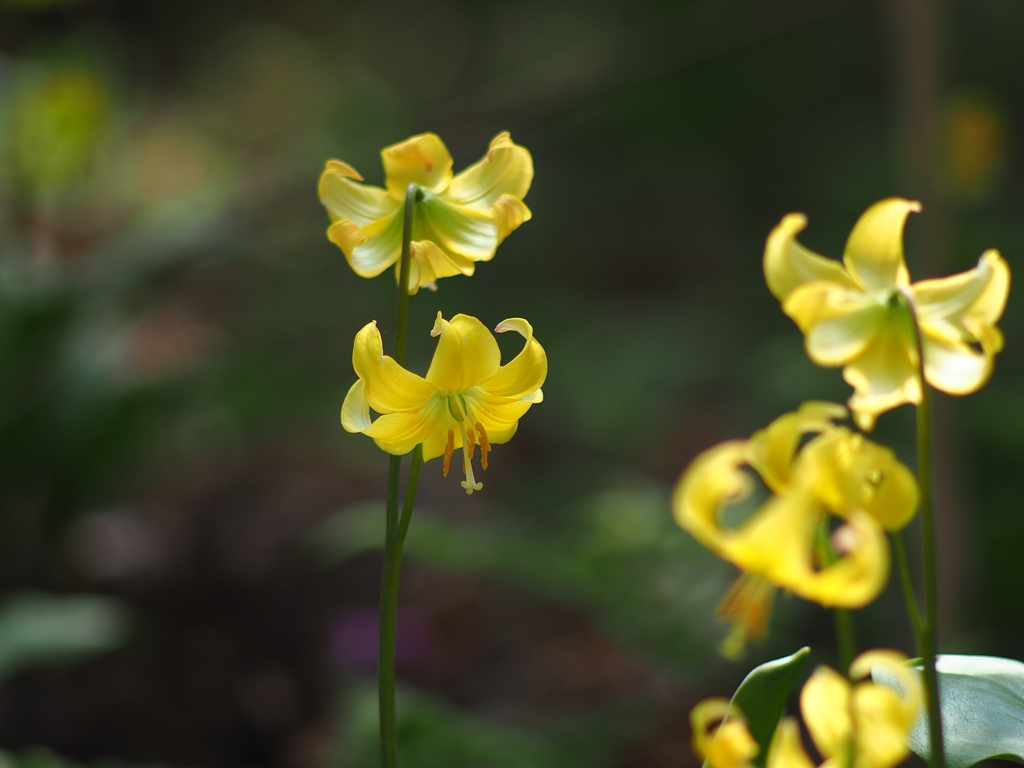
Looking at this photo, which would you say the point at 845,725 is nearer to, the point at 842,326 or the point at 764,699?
the point at 764,699

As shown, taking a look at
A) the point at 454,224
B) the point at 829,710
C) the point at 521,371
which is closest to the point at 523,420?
the point at 454,224

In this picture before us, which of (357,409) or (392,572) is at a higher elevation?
(357,409)

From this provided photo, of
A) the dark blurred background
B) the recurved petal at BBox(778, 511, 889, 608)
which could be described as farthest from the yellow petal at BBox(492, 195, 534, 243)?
the dark blurred background

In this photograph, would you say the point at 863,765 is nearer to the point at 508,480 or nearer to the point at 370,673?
the point at 370,673

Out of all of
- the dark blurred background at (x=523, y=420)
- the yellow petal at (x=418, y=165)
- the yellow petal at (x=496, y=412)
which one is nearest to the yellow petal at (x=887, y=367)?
the yellow petal at (x=496, y=412)

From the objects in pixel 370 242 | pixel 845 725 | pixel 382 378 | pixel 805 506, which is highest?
pixel 370 242

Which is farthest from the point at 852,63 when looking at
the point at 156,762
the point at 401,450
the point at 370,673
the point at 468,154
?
Answer: the point at 401,450
